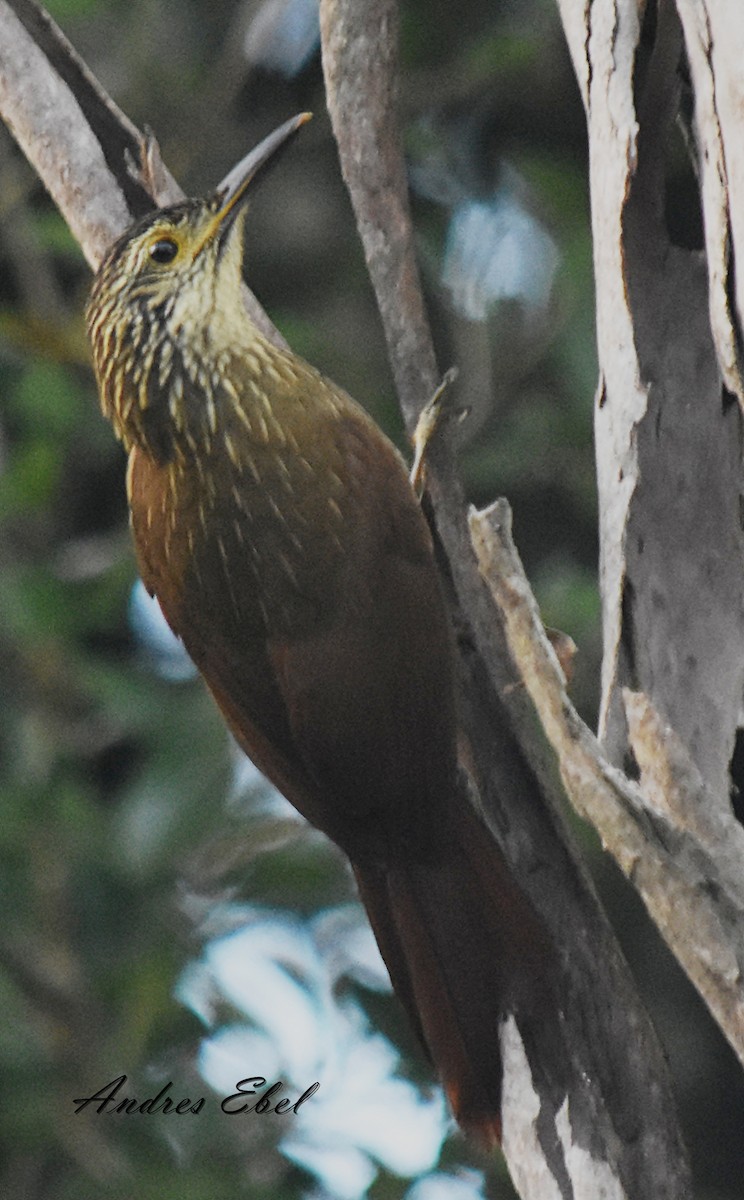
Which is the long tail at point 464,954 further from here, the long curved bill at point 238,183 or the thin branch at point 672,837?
the long curved bill at point 238,183

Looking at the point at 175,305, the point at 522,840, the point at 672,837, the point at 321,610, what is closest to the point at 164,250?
the point at 175,305

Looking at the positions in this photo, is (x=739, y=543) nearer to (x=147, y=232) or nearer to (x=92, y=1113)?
(x=147, y=232)

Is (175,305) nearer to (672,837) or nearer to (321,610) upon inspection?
Result: (321,610)

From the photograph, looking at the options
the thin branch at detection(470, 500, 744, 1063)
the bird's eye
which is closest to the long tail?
the thin branch at detection(470, 500, 744, 1063)

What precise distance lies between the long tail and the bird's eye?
1.14m

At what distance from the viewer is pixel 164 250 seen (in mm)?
3008

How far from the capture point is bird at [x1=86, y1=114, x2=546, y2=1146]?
2391 mm

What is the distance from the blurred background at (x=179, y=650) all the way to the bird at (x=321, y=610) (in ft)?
1.52

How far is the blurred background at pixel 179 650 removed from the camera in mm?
3178

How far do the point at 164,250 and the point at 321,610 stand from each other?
77cm

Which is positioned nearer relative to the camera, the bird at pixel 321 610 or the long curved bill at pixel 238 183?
the bird at pixel 321 610

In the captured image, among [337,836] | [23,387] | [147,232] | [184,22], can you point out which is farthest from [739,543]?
[184,22]

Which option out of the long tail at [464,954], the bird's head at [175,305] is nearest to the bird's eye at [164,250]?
the bird's head at [175,305]

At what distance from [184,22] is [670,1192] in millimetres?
3166
